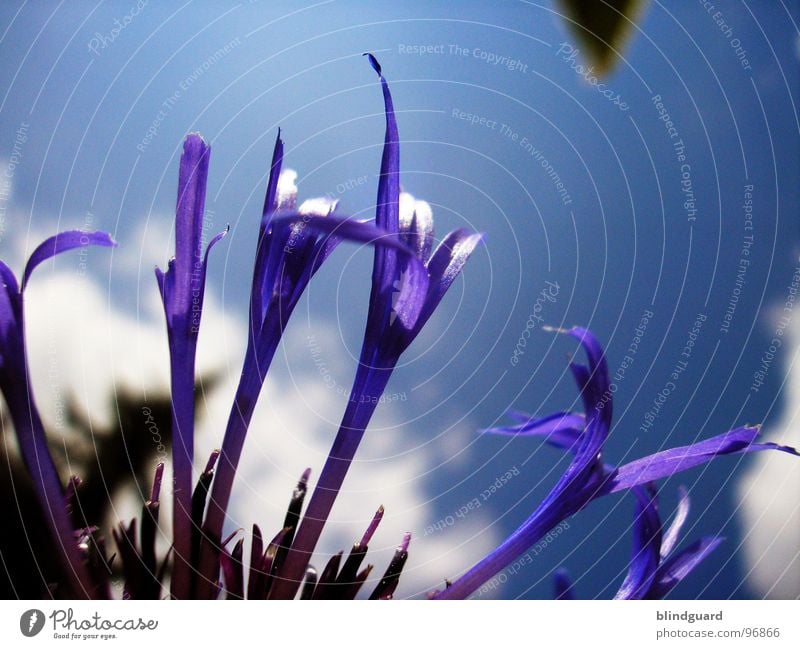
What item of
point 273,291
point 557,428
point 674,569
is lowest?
point 674,569

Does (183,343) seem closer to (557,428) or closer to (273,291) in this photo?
(273,291)

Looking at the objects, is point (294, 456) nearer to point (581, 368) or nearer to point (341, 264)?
point (341, 264)

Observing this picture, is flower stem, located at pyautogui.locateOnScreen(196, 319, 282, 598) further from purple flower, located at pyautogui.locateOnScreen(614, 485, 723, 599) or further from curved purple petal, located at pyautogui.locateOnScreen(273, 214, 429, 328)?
purple flower, located at pyautogui.locateOnScreen(614, 485, 723, 599)

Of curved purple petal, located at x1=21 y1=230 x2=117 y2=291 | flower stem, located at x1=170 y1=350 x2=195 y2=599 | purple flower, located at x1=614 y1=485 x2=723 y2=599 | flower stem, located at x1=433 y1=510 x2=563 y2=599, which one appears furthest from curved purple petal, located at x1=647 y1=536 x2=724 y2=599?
curved purple petal, located at x1=21 y1=230 x2=117 y2=291

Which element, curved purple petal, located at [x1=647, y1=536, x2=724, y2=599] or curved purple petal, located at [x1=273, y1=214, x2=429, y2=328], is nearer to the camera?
curved purple petal, located at [x1=273, y1=214, x2=429, y2=328]

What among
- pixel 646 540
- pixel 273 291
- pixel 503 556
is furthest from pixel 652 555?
pixel 273 291

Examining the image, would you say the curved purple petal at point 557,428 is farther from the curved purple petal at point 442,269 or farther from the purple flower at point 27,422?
the purple flower at point 27,422
